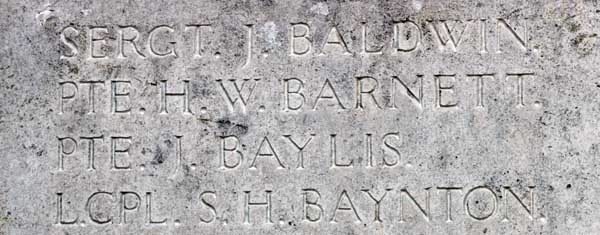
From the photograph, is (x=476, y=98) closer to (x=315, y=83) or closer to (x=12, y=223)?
(x=315, y=83)

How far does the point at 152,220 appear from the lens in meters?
4.20

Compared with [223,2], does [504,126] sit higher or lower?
lower

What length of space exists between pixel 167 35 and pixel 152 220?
0.90 metres

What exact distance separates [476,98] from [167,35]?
153cm

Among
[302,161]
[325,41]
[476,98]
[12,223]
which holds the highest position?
[325,41]

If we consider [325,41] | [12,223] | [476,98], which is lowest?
[12,223]

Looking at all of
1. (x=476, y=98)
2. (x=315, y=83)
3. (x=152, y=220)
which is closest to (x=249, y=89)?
(x=315, y=83)

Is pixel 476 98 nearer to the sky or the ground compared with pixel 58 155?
nearer to the sky

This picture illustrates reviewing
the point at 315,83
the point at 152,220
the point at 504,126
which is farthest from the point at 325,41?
the point at 152,220

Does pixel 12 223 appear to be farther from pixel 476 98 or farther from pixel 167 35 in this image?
pixel 476 98

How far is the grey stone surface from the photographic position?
4.10 meters

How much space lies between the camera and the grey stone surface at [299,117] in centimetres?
410

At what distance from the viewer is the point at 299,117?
165 inches

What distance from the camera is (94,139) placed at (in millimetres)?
4250
